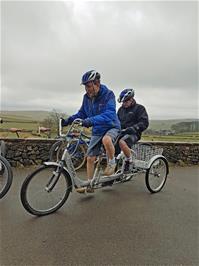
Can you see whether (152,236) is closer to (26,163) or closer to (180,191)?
(180,191)

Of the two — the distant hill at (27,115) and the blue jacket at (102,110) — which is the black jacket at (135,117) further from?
the distant hill at (27,115)

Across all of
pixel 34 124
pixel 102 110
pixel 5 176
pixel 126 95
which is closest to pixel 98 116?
pixel 102 110

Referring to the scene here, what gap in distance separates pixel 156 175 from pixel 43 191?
2053mm

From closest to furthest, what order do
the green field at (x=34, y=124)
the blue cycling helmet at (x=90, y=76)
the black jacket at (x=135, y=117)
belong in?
the blue cycling helmet at (x=90, y=76)
the black jacket at (x=135, y=117)
the green field at (x=34, y=124)

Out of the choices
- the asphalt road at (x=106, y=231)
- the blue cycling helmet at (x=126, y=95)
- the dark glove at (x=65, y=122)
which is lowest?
the asphalt road at (x=106, y=231)

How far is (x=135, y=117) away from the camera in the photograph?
4445mm

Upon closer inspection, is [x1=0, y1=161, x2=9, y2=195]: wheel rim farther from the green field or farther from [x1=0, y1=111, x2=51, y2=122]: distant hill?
[x1=0, y1=111, x2=51, y2=122]: distant hill

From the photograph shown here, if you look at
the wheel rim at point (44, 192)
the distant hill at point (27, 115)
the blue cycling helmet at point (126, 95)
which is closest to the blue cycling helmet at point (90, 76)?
the blue cycling helmet at point (126, 95)

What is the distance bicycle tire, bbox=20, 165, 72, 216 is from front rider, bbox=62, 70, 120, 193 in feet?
1.08

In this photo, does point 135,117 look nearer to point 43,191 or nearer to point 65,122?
point 65,122

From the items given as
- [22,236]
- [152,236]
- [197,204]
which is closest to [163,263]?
[152,236]

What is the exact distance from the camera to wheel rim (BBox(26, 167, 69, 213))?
3123mm

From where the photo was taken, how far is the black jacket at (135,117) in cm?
427

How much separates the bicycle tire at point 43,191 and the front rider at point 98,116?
329mm
